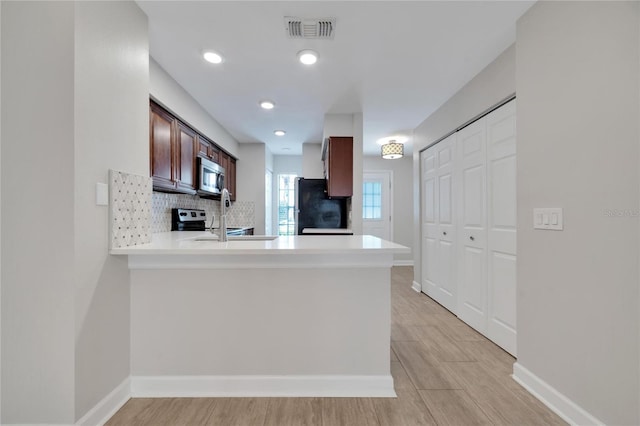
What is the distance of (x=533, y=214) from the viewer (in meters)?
1.82

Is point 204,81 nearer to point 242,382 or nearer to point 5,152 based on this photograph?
point 5,152

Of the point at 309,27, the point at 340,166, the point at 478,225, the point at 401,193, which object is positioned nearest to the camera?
the point at 309,27

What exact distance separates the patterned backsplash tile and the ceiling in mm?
1118

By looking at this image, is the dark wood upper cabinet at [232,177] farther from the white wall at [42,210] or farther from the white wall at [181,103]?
the white wall at [42,210]

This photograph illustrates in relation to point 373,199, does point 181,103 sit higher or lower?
higher

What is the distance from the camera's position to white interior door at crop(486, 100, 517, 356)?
2340 mm

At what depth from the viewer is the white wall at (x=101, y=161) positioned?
4.56 feet

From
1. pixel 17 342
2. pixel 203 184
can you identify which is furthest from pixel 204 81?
pixel 17 342

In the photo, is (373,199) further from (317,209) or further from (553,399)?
(553,399)

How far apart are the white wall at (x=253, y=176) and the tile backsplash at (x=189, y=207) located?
0.36ft

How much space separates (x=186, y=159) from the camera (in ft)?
10.4

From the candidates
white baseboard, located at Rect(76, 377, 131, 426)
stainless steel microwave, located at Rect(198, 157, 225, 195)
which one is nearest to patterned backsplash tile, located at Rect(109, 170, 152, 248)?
white baseboard, located at Rect(76, 377, 131, 426)

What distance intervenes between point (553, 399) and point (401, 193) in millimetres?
5211

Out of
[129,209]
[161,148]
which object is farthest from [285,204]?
[129,209]
